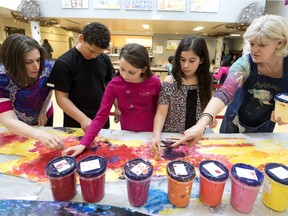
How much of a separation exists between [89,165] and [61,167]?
0.10 metres

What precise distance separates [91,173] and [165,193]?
306 mm

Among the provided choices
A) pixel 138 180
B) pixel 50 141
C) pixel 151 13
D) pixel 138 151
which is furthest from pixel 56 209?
pixel 151 13

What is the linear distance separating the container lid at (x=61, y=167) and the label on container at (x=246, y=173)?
1.91 ft

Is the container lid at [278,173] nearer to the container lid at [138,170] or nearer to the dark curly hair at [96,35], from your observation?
the container lid at [138,170]

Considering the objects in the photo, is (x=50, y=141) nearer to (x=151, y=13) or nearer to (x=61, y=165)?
(x=61, y=165)

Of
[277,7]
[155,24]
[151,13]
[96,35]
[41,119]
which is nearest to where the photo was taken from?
[96,35]

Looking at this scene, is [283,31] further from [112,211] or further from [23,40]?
[23,40]

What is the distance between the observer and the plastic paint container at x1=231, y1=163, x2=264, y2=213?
0.68 m

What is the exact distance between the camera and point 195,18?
4.78 m

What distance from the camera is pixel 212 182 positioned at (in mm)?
696

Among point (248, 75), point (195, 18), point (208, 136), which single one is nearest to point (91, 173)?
point (208, 136)

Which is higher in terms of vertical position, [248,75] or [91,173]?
[248,75]

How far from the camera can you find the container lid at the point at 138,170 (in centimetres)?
69

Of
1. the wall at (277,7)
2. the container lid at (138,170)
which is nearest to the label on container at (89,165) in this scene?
the container lid at (138,170)
